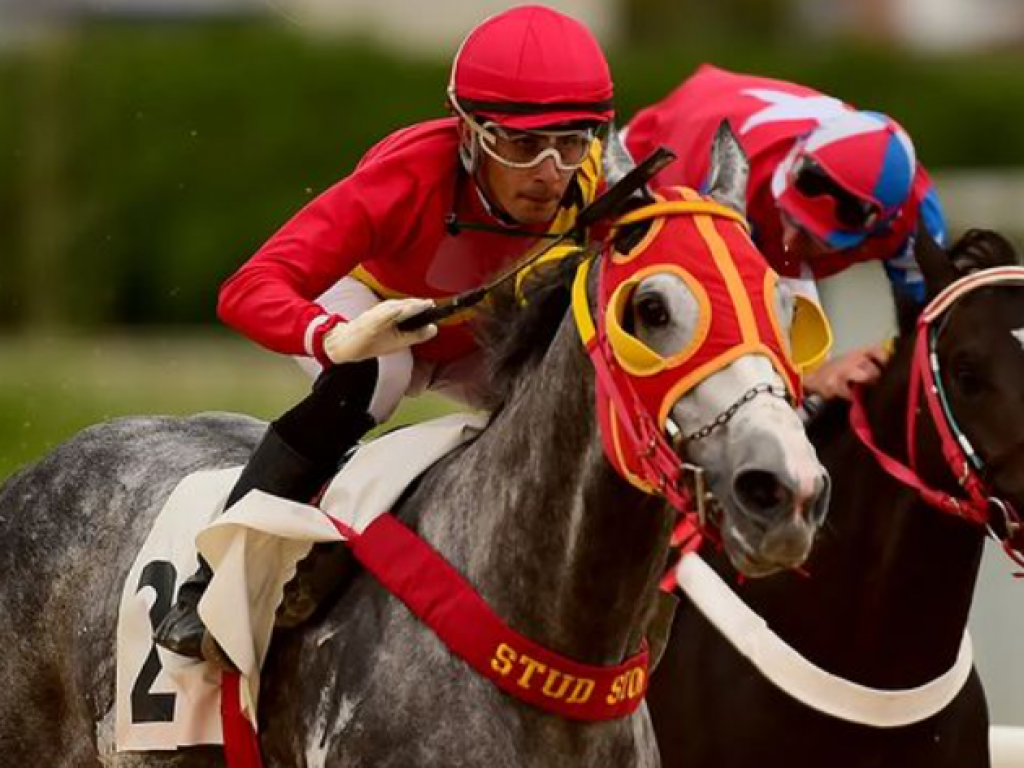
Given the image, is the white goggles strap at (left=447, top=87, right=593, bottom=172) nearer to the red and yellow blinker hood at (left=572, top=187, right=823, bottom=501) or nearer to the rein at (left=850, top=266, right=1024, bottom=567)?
the red and yellow blinker hood at (left=572, top=187, right=823, bottom=501)

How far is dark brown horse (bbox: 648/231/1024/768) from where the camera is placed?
5.86 metres

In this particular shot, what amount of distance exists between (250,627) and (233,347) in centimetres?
1504

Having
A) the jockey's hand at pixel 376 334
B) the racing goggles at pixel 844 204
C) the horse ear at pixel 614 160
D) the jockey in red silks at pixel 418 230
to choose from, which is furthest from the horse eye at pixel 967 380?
the jockey's hand at pixel 376 334

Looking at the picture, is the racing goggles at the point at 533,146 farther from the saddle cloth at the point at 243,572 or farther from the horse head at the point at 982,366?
the horse head at the point at 982,366

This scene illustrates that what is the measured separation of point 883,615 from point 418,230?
151 cm

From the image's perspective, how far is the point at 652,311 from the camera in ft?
14.5

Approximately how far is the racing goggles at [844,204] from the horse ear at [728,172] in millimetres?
1800

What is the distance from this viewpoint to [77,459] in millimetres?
5863

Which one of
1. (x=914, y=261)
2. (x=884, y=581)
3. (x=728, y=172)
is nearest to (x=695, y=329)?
(x=728, y=172)

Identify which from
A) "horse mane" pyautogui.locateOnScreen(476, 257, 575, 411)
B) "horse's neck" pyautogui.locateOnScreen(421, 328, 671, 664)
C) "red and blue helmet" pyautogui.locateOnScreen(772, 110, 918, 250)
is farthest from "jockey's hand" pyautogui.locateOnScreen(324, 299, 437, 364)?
"red and blue helmet" pyautogui.locateOnScreen(772, 110, 918, 250)

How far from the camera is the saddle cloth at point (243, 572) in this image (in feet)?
16.4

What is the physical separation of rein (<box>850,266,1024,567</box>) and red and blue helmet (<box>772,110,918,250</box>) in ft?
2.11

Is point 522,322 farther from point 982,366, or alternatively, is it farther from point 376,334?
point 982,366

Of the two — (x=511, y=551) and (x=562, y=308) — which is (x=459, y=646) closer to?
(x=511, y=551)
